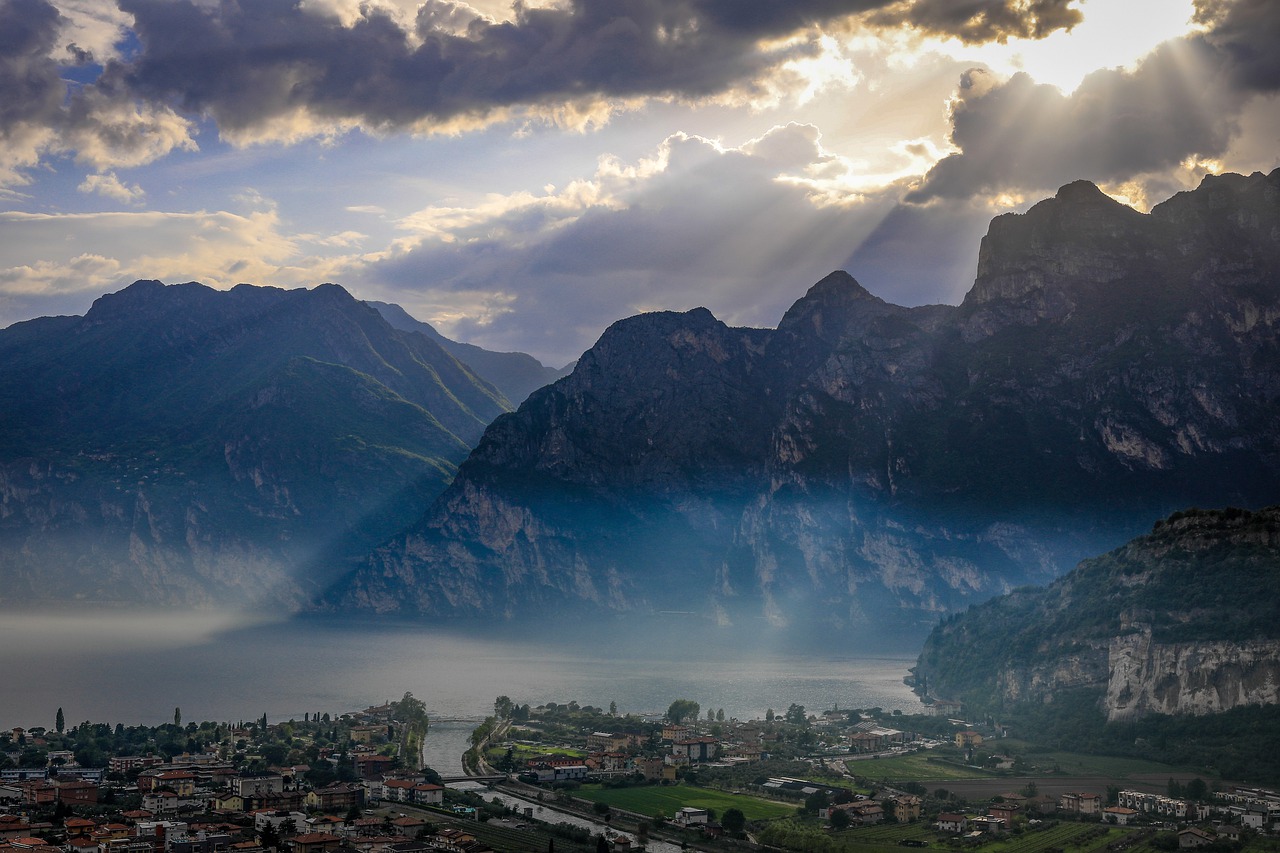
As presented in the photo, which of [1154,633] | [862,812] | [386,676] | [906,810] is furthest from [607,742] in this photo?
[386,676]

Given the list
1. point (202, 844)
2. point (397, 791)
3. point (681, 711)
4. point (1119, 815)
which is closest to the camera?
point (202, 844)

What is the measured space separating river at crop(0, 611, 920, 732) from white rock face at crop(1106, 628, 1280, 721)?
987 inches

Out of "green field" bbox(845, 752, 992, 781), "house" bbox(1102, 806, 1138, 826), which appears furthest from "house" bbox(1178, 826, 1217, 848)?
"green field" bbox(845, 752, 992, 781)

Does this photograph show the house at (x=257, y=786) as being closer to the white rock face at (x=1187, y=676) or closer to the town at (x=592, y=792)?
the town at (x=592, y=792)

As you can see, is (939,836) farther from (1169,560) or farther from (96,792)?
(1169,560)

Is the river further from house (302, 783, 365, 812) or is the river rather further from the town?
house (302, 783, 365, 812)

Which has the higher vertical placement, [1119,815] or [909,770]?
[909,770]

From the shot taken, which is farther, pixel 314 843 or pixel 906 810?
pixel 906 810

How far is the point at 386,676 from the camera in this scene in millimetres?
149375

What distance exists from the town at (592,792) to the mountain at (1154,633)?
33.4 ft

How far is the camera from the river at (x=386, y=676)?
123062 millimetres

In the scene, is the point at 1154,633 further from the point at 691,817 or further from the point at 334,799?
the point at 334,799

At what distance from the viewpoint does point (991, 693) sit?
412ft

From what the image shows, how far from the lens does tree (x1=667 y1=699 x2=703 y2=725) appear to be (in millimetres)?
112938
